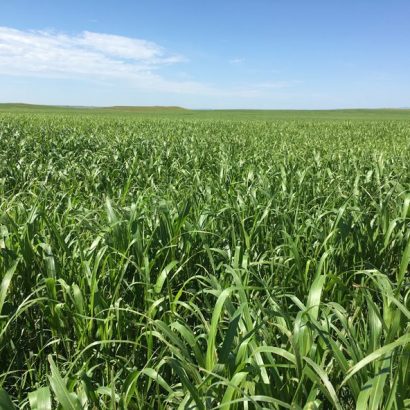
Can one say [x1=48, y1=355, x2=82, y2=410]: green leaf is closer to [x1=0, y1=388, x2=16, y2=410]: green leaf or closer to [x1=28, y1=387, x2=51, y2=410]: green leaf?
[x1=28, y1=387, x2=51, y2=410]: green leaf

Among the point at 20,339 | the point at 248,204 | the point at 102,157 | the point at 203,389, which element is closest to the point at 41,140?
the point at 102,157

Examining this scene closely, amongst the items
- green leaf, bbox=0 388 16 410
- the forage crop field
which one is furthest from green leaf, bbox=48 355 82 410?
green leaf, bbox=0 388 16 410

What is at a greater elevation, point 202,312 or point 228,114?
point 228,114

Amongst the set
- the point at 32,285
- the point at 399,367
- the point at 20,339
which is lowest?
the point at 20,339

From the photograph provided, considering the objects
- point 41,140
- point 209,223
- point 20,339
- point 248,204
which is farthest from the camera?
point 41,140

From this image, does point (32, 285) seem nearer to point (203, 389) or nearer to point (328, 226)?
point (203, 389)

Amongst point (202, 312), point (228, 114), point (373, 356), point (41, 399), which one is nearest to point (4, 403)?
point (41, 399)

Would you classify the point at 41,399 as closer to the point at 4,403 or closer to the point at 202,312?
the point at 4,403

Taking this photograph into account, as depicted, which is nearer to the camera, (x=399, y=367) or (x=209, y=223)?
(x=399, y=367)

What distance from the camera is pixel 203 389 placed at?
151 centimetres

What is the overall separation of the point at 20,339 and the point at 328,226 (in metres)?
2.52

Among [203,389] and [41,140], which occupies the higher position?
[41,140]

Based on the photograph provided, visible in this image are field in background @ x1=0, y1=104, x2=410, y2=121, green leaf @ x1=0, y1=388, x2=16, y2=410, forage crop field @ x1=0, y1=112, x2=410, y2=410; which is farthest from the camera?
field in background @ x1=0, y1=104, x2=410, y2=121

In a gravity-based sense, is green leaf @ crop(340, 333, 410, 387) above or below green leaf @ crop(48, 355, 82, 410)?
above
